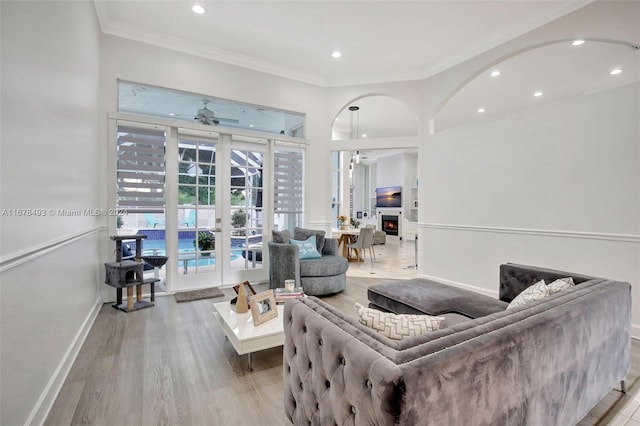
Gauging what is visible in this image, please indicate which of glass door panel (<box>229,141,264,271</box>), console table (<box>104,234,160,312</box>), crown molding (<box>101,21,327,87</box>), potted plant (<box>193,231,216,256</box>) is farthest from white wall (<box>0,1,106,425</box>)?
glass door panel (<box>229,141,264,271</box>)

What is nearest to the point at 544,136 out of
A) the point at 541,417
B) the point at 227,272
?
the point at 541,417

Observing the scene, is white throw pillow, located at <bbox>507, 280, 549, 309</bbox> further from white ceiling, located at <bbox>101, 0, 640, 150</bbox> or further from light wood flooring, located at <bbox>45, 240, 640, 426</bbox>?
white ceiling, located at <bbox>101, 0, 640, 150</bbox>

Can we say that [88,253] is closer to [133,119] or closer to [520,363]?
[133,119]

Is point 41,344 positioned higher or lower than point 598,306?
lower

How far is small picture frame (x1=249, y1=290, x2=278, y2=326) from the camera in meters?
2.38

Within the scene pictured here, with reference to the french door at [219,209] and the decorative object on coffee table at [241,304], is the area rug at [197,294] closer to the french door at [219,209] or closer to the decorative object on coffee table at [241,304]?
the french door at [219,209]

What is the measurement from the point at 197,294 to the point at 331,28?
3924mm

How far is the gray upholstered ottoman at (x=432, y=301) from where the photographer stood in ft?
8.08

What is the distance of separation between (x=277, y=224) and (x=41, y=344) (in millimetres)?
3504

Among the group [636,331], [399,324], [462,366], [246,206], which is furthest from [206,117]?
[636,331]

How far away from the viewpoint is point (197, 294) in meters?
4.06

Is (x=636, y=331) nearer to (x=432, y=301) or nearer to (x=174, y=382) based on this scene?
(x=432, y=301)

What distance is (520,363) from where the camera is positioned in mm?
1174

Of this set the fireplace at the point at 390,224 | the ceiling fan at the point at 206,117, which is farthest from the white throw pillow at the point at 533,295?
the fireplace at the point at 390,224
